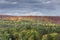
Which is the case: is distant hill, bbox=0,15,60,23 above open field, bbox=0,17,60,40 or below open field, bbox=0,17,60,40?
above

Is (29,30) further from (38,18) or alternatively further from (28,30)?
(38,18)

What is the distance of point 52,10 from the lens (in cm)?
300

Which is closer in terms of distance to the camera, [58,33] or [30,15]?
[58,33]

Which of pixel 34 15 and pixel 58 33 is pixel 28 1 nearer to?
pixel 34 15

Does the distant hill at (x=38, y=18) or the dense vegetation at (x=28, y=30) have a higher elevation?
the distant hill at (x=38, y=18)

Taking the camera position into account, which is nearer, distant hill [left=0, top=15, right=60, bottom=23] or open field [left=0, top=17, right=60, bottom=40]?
open field [left=0, top=17, right=60, bottom=40]

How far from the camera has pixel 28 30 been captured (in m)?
2.59

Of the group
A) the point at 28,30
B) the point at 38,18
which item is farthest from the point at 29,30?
the point at 38,18

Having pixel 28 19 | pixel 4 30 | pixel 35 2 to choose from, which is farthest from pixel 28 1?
pixel 4 30

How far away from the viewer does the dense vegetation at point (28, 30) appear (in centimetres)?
253

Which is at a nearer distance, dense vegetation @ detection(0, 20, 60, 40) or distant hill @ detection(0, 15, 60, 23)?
dense vegetation @ detection(0, 20, 60, 40)

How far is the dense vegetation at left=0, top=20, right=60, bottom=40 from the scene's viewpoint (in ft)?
8.29

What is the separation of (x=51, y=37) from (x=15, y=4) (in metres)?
0.93

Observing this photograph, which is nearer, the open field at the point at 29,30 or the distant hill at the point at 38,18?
the open field at the point at 29,30
